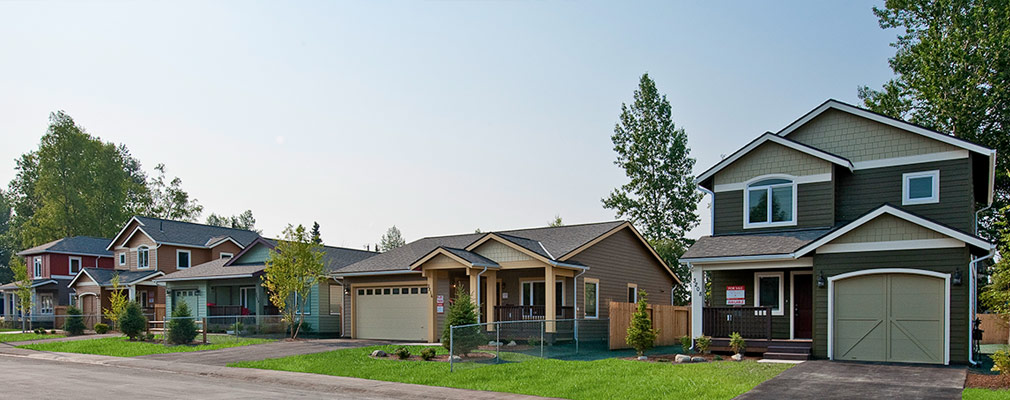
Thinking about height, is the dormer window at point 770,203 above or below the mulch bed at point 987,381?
above

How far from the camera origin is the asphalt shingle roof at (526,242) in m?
25.4

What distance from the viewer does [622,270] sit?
28281 millimetres

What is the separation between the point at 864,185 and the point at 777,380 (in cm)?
832

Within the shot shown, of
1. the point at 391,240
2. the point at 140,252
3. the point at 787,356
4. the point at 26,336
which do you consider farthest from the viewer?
the point at 391,240

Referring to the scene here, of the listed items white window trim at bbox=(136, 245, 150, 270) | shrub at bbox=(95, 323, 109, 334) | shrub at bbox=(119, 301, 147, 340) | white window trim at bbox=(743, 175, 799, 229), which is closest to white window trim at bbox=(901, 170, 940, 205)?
white window trim at bbox=(743, 175, 799, 229)

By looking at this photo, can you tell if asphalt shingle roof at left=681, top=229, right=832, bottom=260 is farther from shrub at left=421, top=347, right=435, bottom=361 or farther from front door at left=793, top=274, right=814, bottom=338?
shrub at left=421, top=347, right=435, bottom=361

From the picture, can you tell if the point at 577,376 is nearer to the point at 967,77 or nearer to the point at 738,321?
the point at 738,321

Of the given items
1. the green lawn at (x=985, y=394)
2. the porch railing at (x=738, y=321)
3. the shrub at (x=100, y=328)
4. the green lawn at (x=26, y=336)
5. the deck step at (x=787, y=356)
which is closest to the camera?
the green lawn at (x=985, y=394)

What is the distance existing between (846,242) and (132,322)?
2582 centimetres

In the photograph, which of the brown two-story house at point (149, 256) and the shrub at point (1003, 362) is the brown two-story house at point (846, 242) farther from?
the brown two-story house at point (149, 256)

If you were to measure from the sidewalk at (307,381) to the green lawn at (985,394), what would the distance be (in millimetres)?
7727

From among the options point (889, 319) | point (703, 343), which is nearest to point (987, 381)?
point (889, 319)

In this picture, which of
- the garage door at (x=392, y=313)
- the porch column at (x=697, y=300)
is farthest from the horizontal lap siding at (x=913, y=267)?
the garage door at (x=392, y=313)

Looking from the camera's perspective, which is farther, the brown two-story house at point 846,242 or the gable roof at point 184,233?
the gable roof at point 184,233
